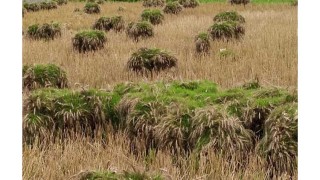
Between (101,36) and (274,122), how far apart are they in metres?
7.31

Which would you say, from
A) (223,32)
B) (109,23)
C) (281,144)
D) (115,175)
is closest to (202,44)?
(223,32)

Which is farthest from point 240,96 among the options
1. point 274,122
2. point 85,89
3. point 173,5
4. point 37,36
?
point 173,5

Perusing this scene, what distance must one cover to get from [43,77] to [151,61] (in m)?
1.86

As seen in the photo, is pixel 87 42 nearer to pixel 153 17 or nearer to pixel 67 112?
pixel 153 17

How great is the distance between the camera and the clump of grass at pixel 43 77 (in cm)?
734

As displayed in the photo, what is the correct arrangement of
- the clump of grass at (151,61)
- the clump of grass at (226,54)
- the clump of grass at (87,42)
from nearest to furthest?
the clump of grass at (151,61) → the clump of grass at (226,54) → the clump of grass at (87,42)

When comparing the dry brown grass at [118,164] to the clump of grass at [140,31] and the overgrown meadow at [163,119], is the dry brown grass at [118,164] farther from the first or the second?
the clump of grass at [140,31]

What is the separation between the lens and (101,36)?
11344 mm

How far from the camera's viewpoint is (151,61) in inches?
337

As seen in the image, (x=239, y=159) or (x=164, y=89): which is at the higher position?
(x=164, y=89)

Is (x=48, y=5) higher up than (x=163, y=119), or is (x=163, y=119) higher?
(x=48, y=5)

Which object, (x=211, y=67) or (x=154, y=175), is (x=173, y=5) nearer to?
(x=211, y=67)

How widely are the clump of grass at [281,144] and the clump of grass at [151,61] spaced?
13.6 ft

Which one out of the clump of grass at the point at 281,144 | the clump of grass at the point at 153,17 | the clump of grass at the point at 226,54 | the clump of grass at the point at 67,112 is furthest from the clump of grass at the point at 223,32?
the clump of grass at the point at 281,144
